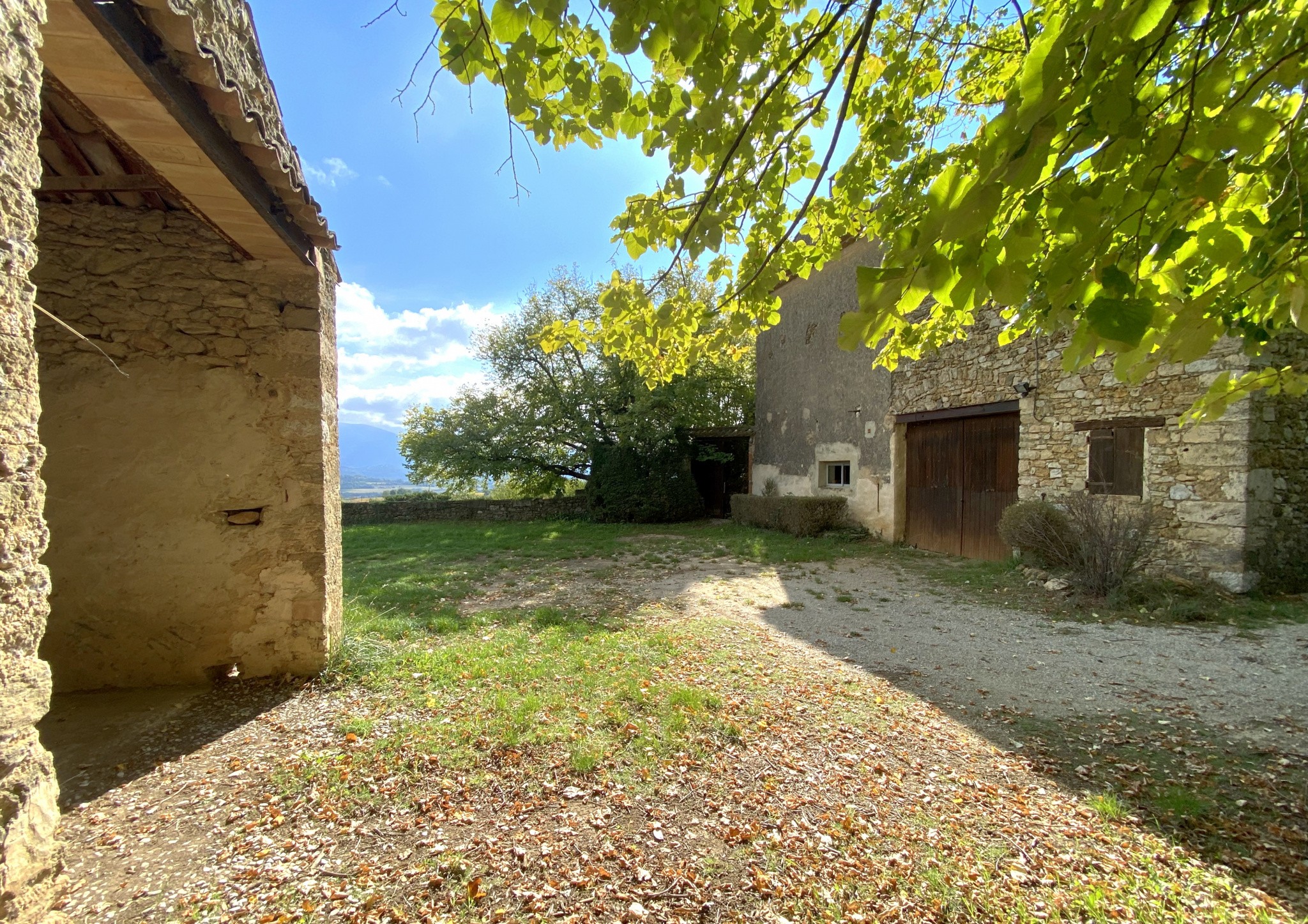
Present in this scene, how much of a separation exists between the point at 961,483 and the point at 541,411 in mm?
10831

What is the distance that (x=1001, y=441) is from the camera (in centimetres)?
801

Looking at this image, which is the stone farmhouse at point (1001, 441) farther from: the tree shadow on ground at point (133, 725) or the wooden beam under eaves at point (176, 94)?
the tree shadow on ground at point (133, 725)

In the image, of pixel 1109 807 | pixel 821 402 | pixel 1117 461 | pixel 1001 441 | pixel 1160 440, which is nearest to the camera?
pixel 1109 807

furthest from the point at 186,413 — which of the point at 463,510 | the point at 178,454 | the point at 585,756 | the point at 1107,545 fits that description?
the point at 463,510

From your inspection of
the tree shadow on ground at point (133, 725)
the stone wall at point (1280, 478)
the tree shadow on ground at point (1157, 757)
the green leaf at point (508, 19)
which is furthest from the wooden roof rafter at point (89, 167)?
the stone wall at point (1280, 478)

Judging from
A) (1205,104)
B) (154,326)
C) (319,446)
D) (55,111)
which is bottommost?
(319,446)

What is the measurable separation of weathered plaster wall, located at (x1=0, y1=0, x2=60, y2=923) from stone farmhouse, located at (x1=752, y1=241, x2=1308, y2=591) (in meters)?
6.68

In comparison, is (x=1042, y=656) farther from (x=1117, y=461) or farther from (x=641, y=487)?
(x=641, y=487)

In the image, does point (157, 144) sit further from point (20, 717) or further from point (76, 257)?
point (20, 717)

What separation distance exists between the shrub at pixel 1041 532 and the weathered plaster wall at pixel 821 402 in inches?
111

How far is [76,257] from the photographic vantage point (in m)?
3.13

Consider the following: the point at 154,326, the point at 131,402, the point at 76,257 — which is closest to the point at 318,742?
the point at 131,402

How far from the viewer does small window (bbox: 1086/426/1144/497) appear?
622cm

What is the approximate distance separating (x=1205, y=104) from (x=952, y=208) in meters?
1.01
